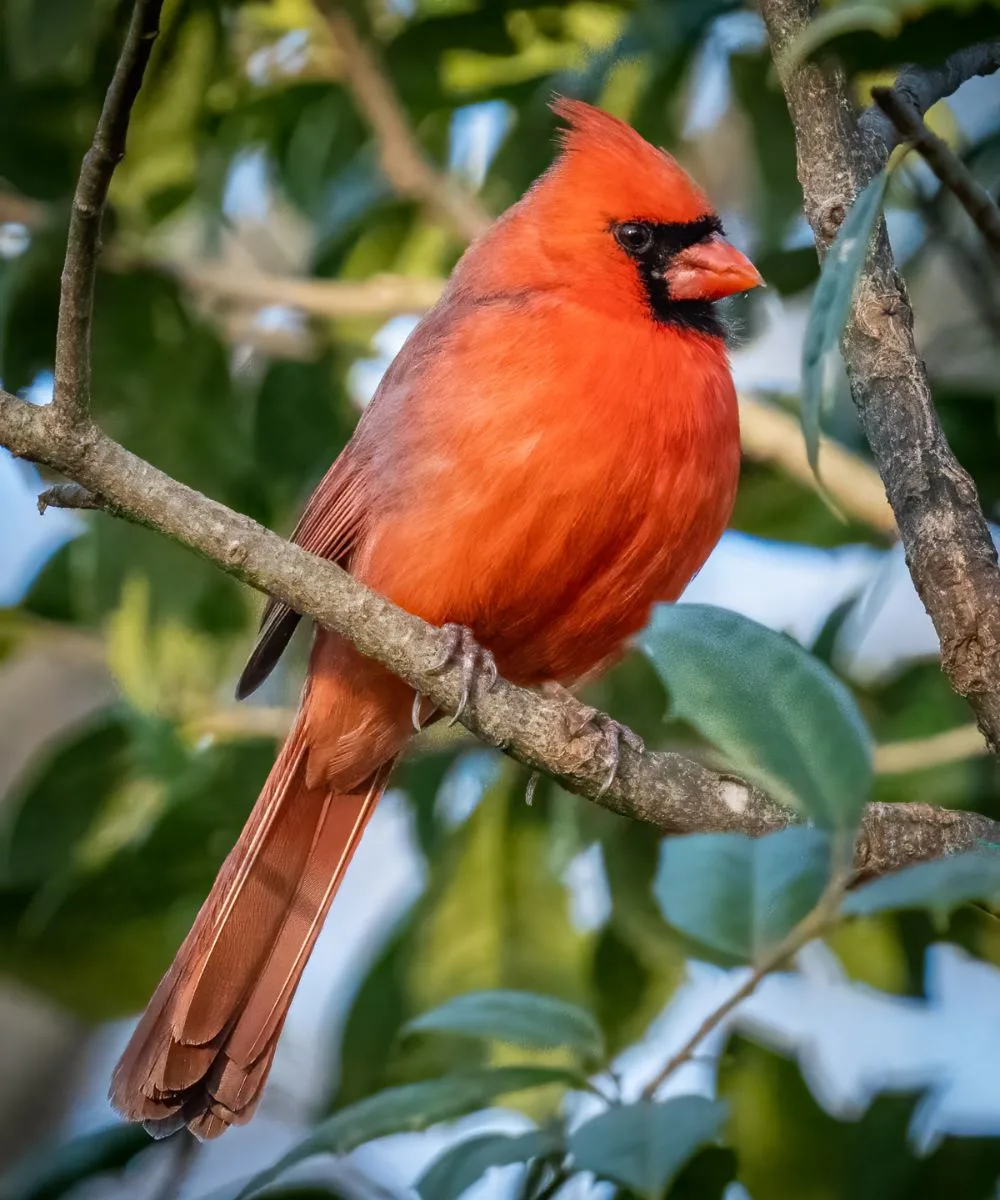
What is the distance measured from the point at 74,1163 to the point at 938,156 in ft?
5.31

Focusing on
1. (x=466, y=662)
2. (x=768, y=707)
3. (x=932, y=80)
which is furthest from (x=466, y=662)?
(x=932, y=80)

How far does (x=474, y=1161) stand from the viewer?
1.55 m

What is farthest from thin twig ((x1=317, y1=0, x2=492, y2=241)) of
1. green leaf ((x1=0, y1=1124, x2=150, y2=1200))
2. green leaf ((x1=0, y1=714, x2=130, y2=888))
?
green leaf ((x1=0, y1=1124, x2=150, y2=1200))

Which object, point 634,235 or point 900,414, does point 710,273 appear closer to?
point 634,235

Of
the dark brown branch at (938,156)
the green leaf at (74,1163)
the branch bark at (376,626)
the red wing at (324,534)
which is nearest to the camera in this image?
the dark brown branch at (938,156)

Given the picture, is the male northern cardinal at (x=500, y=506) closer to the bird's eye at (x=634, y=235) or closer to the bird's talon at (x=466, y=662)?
the bird's eye at (x=634, y=235)

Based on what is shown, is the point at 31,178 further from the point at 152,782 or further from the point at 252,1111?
the point at 252,1111

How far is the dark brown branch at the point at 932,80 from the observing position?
5.24 feet

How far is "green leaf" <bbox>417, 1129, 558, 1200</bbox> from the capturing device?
155cm

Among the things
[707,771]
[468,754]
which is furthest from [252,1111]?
[707,771]

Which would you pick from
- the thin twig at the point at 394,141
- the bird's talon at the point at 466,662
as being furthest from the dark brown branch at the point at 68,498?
the thin twig at the point at 394,141

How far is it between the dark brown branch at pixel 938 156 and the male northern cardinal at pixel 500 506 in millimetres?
1064

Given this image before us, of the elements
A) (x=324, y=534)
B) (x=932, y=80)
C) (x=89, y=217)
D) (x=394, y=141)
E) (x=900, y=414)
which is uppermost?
(x=394, y=141)

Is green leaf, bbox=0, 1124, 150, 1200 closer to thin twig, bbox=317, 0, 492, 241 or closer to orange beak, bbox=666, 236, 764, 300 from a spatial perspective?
orange beak, bbox=666, 236, 764, 300
